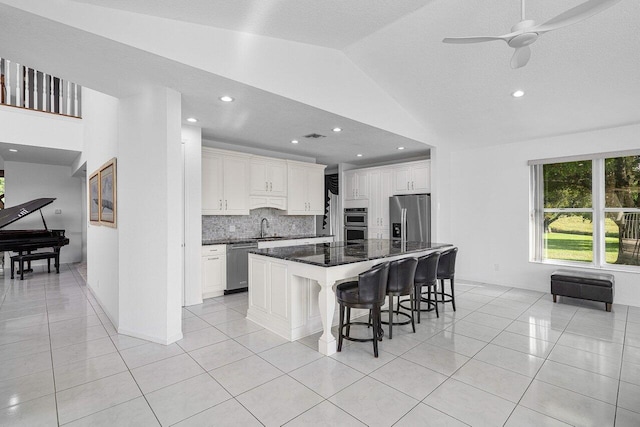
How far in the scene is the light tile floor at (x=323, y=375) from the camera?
2.06m

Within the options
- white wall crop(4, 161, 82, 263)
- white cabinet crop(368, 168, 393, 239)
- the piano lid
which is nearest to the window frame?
white cabinet crop(368, 168, 393, 239)

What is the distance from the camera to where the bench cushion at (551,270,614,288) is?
4.23 m

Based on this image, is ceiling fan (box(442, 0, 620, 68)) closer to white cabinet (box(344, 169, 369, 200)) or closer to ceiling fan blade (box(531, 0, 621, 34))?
ceiling fan blade (box(531, 0, 621, 34))

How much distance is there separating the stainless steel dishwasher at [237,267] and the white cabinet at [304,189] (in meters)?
1.53

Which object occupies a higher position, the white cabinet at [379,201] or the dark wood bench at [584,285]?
the white cabinet at [379,201]

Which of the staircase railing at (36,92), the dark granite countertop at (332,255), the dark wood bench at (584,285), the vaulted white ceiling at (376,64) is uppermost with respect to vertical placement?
the staircase railing at (36,92)

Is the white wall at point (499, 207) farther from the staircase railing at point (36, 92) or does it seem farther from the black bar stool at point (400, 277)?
the staircase railing at point (36, 92)

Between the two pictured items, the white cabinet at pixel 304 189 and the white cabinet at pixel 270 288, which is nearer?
the white cabinet at pixel 270 288

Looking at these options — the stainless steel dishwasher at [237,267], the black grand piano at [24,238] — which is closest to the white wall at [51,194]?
the black grand piano at [24,238]

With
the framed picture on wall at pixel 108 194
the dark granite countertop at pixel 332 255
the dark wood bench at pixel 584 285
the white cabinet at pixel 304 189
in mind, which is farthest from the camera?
the white cabinet at pixel 304 189

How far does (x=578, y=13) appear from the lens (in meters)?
1.92

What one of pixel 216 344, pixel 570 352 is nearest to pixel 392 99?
pixel 570 352

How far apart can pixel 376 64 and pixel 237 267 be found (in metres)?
3.64

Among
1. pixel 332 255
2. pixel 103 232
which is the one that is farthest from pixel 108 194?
pixel 332 255
